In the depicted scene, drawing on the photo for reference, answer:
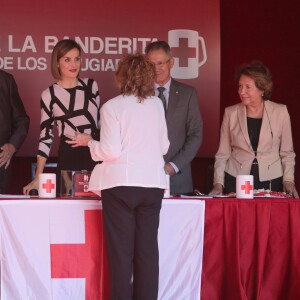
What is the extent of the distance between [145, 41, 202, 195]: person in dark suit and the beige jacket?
173 millimetres

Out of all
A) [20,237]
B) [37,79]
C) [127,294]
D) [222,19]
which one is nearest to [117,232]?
[127,294]

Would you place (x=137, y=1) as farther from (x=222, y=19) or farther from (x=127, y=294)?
(x=127, y=294)

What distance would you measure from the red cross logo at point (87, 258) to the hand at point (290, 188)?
108 centimetres

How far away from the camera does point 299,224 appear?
3.74 m

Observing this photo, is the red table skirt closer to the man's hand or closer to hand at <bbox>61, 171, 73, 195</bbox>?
hand at <bbox>61, 171, 73, 195</bbox>

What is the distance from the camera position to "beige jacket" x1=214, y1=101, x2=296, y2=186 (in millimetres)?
4242

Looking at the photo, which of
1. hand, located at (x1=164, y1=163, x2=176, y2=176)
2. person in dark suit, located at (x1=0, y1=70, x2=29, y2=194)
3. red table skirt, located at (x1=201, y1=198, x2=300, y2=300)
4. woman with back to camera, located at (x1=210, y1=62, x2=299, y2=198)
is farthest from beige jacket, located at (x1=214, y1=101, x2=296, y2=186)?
person in dark suit, located at (x1=0, y1=70, x2=29, y2=194)

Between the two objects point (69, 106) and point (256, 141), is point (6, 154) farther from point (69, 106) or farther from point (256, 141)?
point (256, 141)

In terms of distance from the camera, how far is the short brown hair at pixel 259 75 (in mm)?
4289

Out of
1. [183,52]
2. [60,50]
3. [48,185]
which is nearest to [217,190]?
[48,185]

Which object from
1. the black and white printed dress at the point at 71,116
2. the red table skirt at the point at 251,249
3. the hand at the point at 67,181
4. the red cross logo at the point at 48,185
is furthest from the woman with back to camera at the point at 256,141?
the red cross logo at the point at 48,185

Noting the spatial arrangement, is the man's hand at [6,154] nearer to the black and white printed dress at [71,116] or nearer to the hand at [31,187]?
the black and white printed dress at [71,116]

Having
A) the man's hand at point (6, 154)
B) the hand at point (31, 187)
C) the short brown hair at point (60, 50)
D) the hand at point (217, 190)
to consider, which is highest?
the short brown hair at point (60, 50)

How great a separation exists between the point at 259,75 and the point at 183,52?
1108mm
